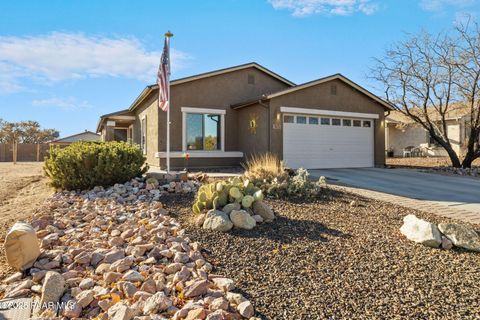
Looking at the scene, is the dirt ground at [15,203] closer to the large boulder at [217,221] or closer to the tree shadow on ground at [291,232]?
the large boulder at [217,221]

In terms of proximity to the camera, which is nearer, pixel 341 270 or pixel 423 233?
pixel 341 270

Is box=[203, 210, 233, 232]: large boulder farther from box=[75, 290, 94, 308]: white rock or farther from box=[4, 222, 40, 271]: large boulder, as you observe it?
box=[4, 222, 40, 271]: large boulder

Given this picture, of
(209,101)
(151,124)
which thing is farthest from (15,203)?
(209,101)

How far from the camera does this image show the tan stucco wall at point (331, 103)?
1257cm

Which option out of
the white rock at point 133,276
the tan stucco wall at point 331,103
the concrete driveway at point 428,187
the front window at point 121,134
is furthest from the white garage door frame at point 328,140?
the front window at point 121,134

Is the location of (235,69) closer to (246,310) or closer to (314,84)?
(314,84)

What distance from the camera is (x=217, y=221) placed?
452 centimetres

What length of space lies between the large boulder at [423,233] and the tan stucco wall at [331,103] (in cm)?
819

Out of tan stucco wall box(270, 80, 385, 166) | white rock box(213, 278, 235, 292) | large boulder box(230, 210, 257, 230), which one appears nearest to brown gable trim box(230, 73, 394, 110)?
tan stucco wall box(270, 80, 385, 166)

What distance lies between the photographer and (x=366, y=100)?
14906mm

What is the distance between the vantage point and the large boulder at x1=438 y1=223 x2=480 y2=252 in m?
4.09

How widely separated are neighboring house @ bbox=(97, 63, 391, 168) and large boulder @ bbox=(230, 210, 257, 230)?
7.96 meters

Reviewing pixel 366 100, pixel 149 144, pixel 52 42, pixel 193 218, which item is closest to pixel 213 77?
pixel 149 144

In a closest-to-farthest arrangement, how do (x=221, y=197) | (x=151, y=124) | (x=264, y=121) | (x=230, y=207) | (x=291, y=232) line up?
1. (x=291, y=232)
2. (x=230, y=207)
3. (x=221, y=197)
4. (x=264, y=121)
5. (x=151, y=124)
